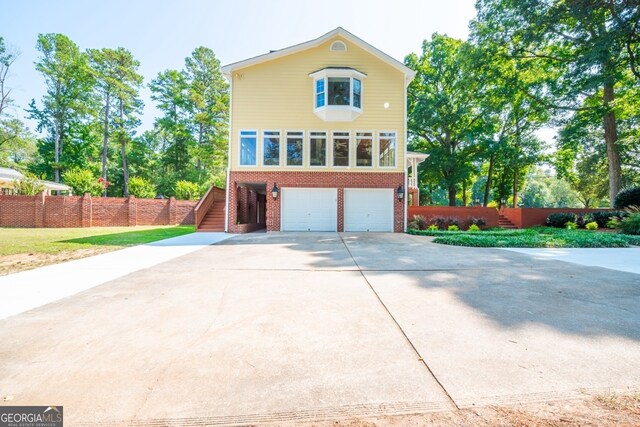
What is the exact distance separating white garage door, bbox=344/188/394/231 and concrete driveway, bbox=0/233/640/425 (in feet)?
28.8

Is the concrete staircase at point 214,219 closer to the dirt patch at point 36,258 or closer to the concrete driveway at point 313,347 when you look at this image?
the dirt patch at point 36,258

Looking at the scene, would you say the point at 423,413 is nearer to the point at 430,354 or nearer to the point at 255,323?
the point at 430,354

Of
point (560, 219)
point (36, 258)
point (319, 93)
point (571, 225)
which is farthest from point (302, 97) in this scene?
point (560, 219)

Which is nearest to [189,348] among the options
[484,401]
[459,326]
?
[484,401]

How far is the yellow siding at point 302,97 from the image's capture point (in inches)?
511

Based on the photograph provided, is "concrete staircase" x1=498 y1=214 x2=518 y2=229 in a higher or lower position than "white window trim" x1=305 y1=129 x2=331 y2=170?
lower

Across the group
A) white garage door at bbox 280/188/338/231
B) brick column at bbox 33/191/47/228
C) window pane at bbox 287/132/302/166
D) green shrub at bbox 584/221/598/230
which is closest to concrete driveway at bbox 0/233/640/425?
white garage door at bbox 280/188/338/231

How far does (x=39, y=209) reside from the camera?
1623 cm

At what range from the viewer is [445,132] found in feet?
73.0

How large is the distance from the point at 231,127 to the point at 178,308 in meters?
11.2

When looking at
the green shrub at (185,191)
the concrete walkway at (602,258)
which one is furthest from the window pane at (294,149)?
the green shrub at (185,191)

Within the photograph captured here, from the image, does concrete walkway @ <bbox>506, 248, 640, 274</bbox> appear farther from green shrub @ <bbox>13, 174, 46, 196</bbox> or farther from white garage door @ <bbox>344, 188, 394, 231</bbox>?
green shrub @ <bbox>13, 174, 46, 196</bbox>

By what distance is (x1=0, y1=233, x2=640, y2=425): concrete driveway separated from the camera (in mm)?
1689

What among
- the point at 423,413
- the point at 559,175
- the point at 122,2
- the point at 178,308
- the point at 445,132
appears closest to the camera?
the point at 423,413
